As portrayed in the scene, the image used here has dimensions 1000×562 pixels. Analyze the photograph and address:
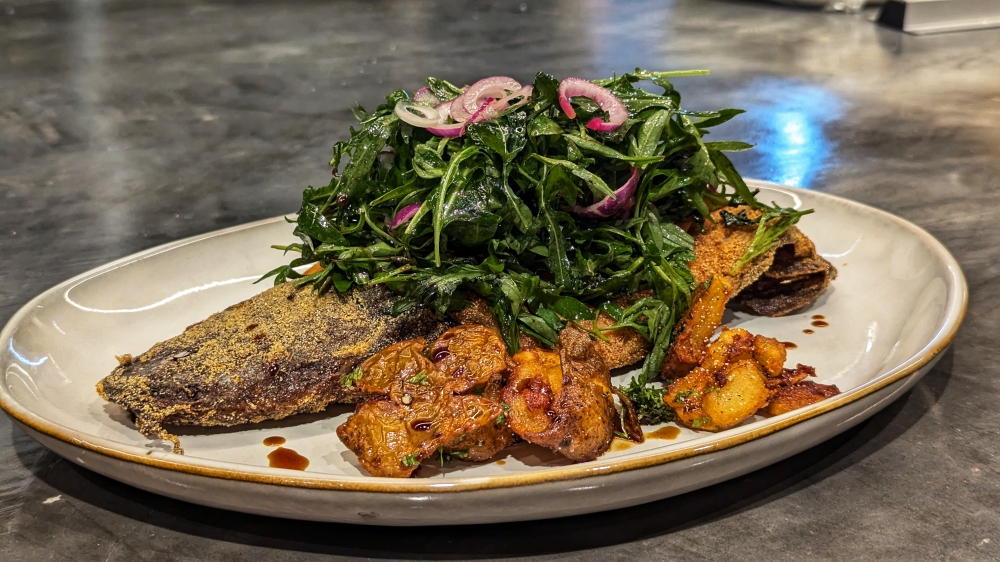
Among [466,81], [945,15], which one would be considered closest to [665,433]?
[466,81]

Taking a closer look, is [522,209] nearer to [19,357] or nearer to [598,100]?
[598,100]

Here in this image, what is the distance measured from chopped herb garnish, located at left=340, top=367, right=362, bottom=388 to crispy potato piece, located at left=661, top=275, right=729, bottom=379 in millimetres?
1402

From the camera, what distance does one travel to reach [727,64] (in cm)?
1046

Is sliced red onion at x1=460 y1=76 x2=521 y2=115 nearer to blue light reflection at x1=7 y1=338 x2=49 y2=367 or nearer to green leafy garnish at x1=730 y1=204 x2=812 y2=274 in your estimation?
green leafy garnish at x1=730 y1=204 x2=812 y2=274

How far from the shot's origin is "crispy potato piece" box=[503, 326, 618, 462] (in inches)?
114

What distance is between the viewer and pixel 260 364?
10.6 ft

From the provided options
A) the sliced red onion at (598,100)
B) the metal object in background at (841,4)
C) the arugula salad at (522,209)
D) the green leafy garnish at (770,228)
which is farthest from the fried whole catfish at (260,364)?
the metal object in background at (841,4)

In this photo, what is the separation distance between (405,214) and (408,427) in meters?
1.05

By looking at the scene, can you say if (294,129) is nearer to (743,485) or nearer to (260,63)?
(260,63)

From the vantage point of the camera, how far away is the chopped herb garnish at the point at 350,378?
10.2 ft

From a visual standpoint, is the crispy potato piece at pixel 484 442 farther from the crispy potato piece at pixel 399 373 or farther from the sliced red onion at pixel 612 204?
the sliced red onion at pixel 612 204

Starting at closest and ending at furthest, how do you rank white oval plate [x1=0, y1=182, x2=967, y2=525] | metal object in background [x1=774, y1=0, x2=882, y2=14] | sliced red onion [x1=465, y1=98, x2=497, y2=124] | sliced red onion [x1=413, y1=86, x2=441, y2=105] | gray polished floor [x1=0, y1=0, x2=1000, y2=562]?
white oval plate [x1=0, y1=182, x2=967, y2=525], gray polished floor [x1=0, y1=0, x2=1000, y2=562], sliced red onion [x1=465, y1=98, x2=497, y2=124], sliced red onion [x1=413, y1=86, x2=441, y2=105], metal object in background [x1=774, y1=0, x2=882, y2=14]

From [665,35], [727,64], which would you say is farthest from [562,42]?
[727,64]

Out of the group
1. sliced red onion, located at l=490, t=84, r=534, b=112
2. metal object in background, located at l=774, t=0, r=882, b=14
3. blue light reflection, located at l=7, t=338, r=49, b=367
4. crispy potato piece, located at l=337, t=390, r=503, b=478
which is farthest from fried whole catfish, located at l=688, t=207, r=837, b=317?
metal object in background, located at l=774, t=0, r=882, b=14
